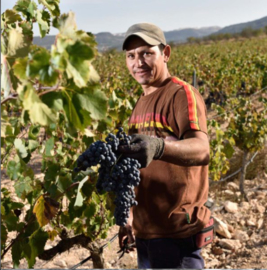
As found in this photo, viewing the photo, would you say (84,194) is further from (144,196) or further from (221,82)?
(221,82)

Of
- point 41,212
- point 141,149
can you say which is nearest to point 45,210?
point 41,212

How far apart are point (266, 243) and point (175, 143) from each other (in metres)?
3.21

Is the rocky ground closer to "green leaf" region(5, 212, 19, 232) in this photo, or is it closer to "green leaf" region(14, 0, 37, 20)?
"green leaf" region(5, 212, 19, 232)

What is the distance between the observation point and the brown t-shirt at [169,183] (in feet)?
6.43

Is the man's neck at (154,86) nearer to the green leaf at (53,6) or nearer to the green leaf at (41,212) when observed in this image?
the green leaf at (53,6)

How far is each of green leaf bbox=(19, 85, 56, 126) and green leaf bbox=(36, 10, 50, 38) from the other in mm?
1057

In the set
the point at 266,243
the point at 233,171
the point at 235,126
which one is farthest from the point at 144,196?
the point at 233,171

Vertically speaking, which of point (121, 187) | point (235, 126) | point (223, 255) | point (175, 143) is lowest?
point (223, 255)

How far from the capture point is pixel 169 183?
205 cm

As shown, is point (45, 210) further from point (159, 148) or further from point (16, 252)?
point (159, 148)

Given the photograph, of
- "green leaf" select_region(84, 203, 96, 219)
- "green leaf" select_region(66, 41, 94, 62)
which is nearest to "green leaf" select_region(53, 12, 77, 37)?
"green leaf" select_region(66, 41, 94, 62)

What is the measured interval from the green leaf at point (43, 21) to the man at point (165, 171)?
42cm

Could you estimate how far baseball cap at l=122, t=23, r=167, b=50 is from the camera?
1.96m

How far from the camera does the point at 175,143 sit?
1.71m
